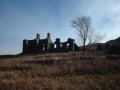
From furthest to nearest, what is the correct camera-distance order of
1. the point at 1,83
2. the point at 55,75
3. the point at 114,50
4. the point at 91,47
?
the point at 91,47 < the point at 114,50 < the point at 55,75 < the point at 1,83

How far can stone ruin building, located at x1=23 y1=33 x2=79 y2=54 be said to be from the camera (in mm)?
56438

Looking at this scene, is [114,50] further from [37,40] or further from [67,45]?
[37,40]

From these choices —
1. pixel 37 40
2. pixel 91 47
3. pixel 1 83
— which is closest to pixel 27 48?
pixel 37 40

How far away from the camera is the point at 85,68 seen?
57.9ft

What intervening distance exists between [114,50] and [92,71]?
85.1ft

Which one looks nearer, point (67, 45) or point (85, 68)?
point (85, 68)

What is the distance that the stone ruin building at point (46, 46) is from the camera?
56438 mm

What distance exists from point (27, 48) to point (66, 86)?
47.7 m

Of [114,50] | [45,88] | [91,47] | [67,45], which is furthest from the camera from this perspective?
[91,47]

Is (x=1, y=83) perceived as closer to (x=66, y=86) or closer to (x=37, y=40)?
(x=66, y=86)

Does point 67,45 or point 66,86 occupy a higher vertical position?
point 67,45

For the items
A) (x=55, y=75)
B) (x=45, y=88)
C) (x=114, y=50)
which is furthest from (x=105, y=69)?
→ (x=114, y=50)

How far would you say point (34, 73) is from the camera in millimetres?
16625

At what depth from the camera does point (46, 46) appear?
57250 mm
